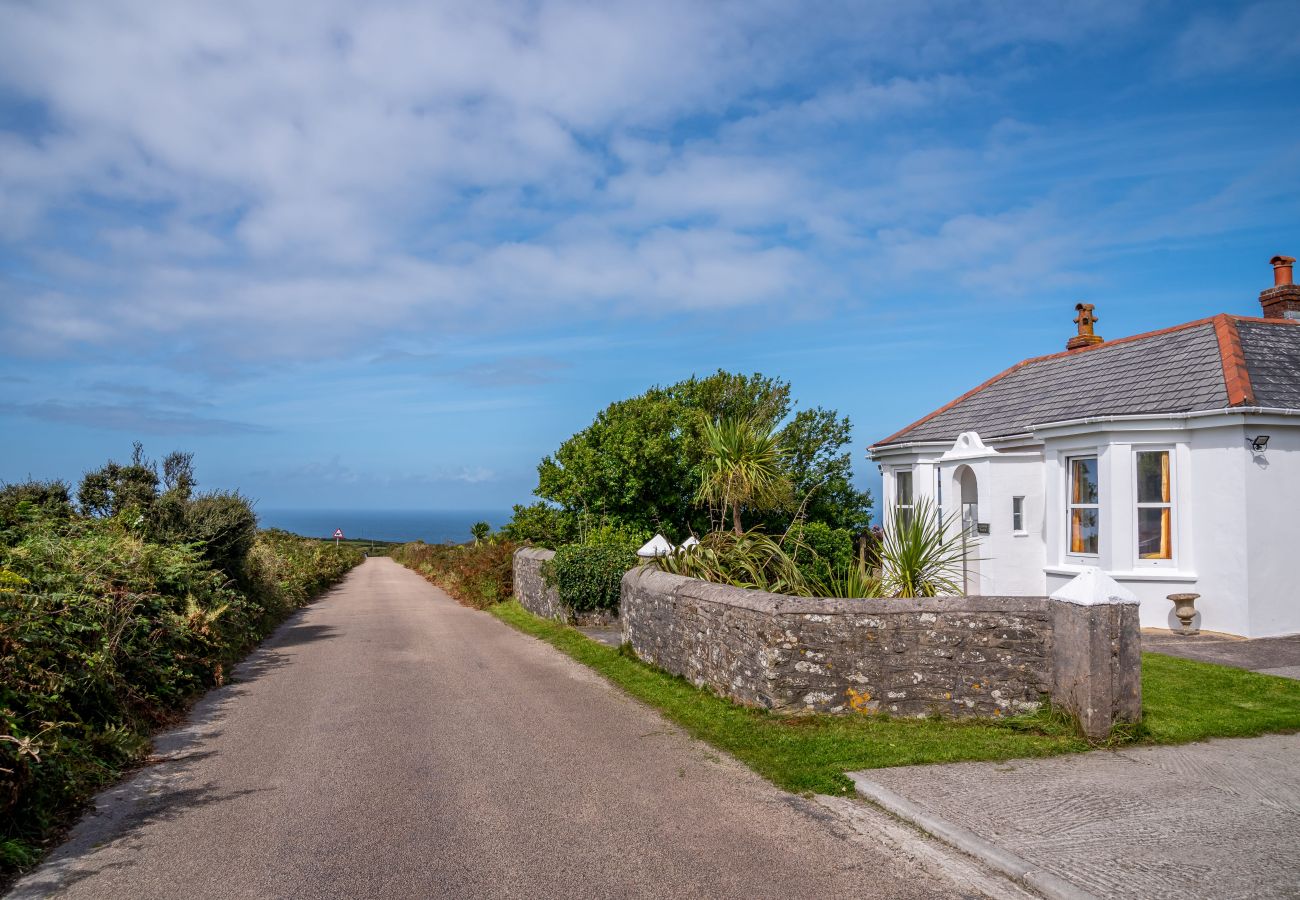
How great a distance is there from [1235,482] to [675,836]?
1128 centimetres

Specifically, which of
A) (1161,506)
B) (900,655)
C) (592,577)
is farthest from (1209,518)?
(592,577)

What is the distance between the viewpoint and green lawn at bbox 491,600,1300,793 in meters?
6.89

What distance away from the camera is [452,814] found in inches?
233

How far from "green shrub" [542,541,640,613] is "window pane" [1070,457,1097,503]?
7.83 metres

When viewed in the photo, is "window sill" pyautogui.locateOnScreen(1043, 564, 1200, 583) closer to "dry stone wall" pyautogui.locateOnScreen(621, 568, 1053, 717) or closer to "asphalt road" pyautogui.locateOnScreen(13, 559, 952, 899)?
"dry stone wall" pyautogui.locateOnScreen(621, 568, 1053, 717)

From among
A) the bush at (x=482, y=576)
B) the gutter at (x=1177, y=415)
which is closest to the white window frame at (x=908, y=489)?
the gutter at (x=1177, y=415)

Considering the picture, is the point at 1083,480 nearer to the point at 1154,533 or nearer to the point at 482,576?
the point at 1154,533

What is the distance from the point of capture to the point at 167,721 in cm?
882

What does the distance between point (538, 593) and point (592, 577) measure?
3.00 metres

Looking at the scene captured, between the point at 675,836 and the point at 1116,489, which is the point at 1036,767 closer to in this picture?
the point at 675,836

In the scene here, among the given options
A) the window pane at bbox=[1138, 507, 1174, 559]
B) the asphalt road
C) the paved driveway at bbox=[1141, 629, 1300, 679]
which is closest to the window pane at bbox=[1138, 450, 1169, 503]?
the window pane at bbox=[1138, 507, 1174, 559]

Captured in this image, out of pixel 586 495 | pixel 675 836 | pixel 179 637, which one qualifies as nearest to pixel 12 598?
pixel 179 637

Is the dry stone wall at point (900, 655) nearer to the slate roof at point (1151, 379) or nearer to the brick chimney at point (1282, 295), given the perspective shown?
the slate roof at point (1151, 379)

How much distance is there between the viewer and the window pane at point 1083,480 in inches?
582
